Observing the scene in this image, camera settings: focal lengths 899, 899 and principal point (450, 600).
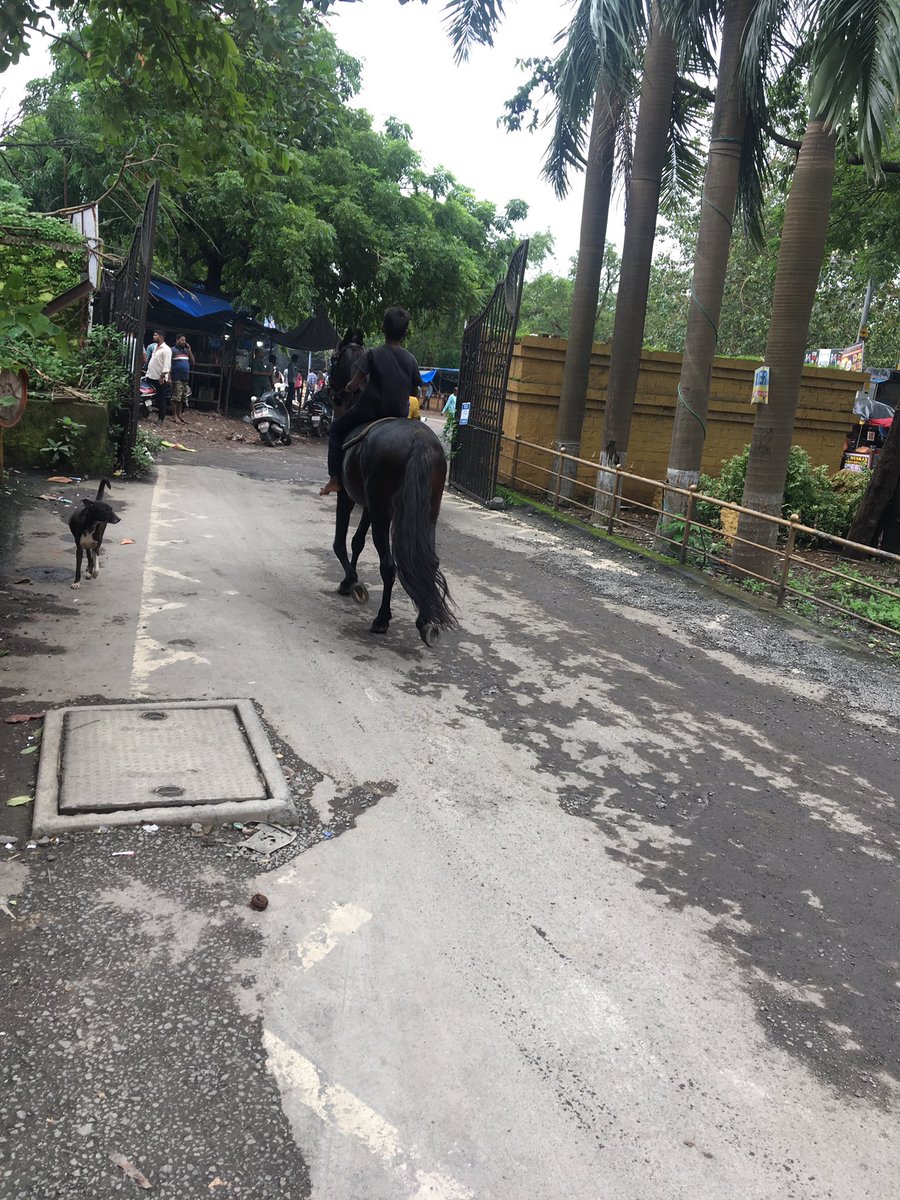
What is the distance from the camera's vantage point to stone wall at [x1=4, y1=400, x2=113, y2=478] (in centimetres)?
1096

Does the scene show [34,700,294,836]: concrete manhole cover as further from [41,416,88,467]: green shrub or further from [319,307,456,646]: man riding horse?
[41,416,88,467]: green shrub

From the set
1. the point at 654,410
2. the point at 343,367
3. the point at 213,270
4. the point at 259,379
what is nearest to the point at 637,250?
the point at 654,410

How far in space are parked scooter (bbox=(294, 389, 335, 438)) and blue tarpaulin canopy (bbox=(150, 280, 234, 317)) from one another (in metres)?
3.07

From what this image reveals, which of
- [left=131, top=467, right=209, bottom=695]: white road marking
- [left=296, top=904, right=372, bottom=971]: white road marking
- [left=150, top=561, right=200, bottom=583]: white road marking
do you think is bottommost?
[left=296, top=904, right=372, bottom=971]: white road marking

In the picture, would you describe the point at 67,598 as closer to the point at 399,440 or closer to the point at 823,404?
the point at 399,440

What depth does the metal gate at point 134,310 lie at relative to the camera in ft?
34.3

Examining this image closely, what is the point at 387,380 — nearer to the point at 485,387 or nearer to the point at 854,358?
the point at 485,387

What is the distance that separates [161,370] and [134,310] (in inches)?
251

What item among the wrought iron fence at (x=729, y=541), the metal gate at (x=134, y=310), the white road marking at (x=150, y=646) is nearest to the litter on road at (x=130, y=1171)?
the white road marking at (x=150, y=646)

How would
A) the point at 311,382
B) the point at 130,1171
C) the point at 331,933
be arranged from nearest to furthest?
1. the point at 130,1171
2. the point at 331,933
3. the point at 311,382

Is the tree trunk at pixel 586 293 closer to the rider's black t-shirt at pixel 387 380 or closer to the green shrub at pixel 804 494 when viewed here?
the green shrub at pixel 804 494

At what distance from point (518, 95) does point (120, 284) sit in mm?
7905

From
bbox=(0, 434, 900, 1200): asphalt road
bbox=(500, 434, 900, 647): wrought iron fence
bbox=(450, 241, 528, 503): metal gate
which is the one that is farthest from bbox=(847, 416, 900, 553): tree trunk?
bbox=(0, 434, 900, 1200): asphalt road

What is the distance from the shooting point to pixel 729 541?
11938mm
